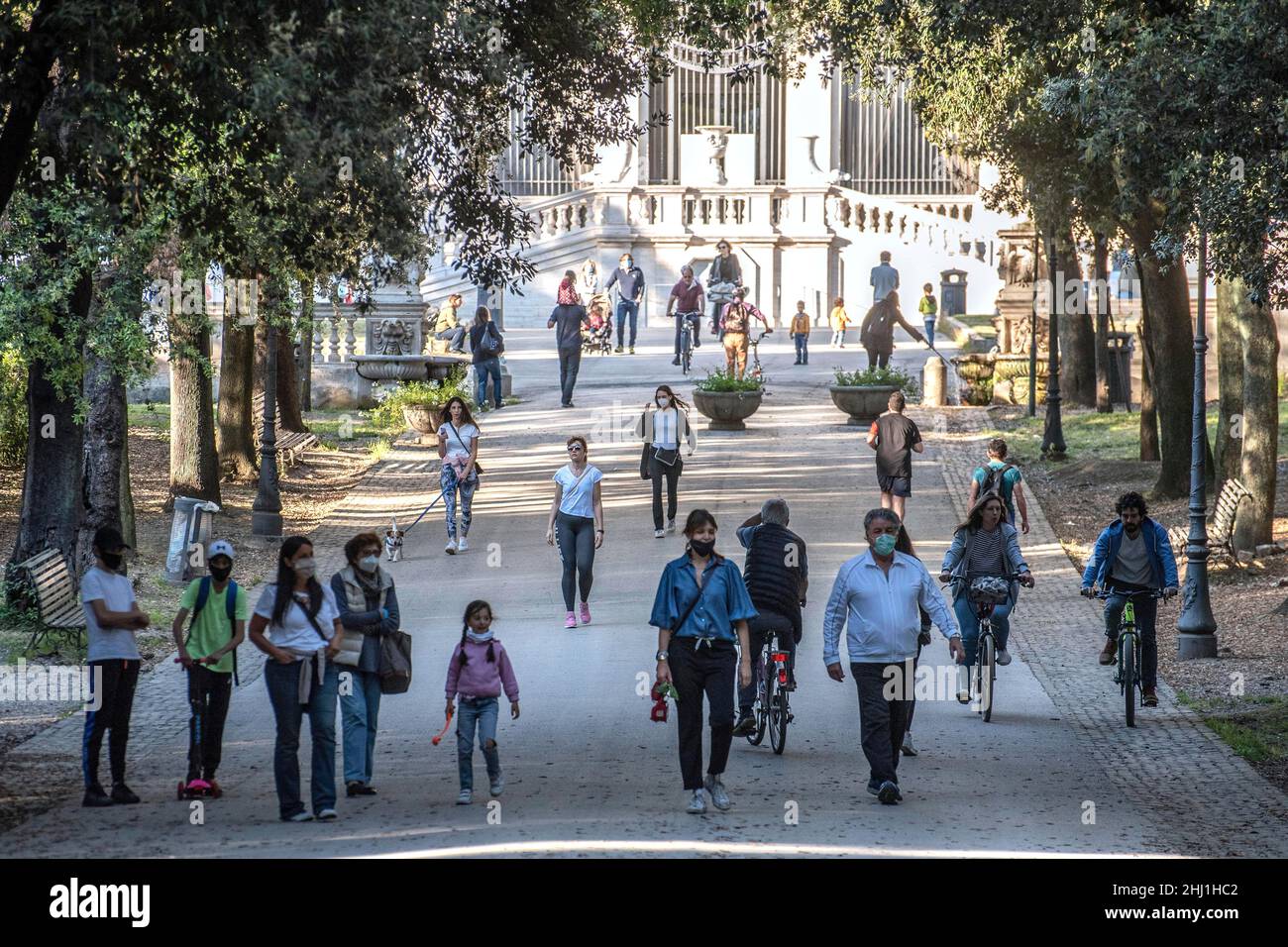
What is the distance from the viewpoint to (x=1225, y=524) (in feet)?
62.5

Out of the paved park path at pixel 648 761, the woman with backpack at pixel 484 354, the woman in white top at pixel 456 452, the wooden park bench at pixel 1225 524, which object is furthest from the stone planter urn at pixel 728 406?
the wooden park bench at pixel 1225 524

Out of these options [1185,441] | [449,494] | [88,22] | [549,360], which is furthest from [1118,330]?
[88,22]

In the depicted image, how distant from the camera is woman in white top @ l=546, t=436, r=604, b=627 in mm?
15516

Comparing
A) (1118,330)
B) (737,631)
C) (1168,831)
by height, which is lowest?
(1168,831)

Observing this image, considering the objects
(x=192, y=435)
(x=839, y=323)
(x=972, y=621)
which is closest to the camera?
(x=972, y=621)

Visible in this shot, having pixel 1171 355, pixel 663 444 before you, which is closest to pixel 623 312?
pixel 1171 355

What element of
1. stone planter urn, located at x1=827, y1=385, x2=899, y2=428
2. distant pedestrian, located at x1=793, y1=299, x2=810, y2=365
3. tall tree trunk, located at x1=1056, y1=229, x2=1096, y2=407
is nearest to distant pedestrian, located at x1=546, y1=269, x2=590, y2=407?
stone planter urn, located at x1=827, y1=385, x2=899, y2=428

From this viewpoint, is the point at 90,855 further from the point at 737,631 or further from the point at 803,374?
the point at 803,374

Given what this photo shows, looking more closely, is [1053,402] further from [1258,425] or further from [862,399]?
[1258,425]

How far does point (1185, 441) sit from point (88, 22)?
51.5 feet

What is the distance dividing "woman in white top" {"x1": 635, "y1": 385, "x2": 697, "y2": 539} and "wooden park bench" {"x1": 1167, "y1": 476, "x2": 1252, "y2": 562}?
539 cm

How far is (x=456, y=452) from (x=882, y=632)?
924 centimetres

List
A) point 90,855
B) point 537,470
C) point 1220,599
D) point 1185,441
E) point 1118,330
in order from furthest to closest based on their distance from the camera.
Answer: point 1118,330, point 537,470, point 1185,441, point 1220,599, point 90,855

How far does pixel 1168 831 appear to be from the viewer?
31.6ft
